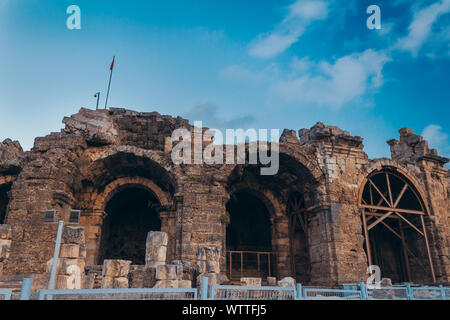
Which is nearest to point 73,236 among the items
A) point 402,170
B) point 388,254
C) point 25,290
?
point 25,290

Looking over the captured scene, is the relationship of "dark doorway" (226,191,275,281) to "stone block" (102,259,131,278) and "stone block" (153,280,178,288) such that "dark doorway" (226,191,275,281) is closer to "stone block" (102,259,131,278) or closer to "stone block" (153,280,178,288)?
"stone block" (153,280,178,288)

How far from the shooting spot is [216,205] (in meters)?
10.5

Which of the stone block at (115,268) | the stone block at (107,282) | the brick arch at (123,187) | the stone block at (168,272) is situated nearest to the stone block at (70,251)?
the stone block at (115,268)

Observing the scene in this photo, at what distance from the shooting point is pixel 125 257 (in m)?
14.0

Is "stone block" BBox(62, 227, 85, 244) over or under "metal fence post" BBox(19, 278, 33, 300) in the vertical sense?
over

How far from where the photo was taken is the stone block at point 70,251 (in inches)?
266

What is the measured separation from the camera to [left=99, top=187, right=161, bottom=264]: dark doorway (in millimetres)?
13750

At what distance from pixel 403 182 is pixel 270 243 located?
5.63 m

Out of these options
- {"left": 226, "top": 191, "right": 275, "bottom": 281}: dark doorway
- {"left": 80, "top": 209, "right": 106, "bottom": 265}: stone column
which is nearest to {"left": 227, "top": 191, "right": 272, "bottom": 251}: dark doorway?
{"left": 226, "top": 191, "right": 275, "bottom": 281}: dark doorway

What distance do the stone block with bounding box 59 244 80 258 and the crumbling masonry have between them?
0.21 m

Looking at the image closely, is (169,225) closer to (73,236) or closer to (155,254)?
(155,254)
